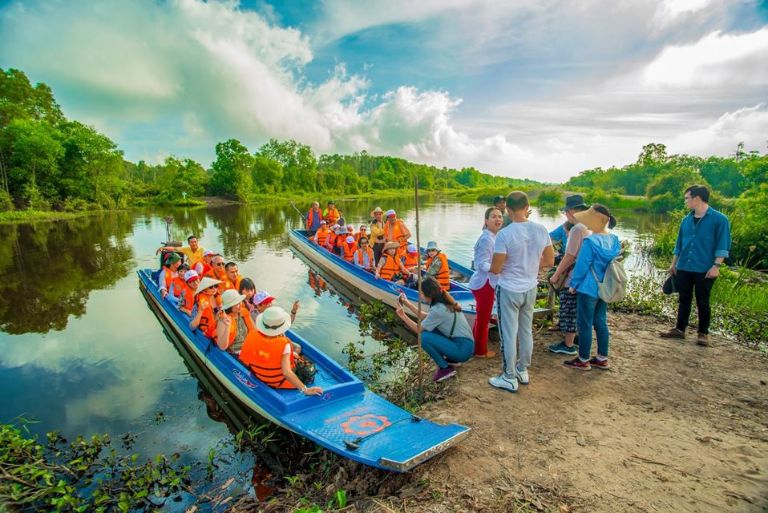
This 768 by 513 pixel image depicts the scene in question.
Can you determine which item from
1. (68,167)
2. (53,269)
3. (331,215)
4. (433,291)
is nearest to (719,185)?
(331,215)

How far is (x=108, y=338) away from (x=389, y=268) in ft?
21.9

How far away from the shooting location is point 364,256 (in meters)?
11.3

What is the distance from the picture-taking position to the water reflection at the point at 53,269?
10414 millimetres

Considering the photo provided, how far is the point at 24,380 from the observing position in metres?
7.02

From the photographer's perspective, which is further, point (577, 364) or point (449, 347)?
point (577, 364)

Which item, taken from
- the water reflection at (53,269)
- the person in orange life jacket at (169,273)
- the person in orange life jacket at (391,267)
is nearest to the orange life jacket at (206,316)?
the person in orange life jacket at (169,273)

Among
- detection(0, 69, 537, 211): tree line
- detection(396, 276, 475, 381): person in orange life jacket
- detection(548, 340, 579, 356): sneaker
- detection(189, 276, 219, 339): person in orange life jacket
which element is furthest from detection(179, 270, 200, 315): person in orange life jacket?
detection(0, 69, 537, 211): tree line

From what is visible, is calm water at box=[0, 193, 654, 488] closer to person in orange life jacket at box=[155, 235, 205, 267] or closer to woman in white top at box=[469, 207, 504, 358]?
person in orange life jacket at box=[155, 235, 205, 267]

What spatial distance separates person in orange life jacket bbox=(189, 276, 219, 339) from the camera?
6.09m

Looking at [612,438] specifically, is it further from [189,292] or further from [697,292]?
[189,292]

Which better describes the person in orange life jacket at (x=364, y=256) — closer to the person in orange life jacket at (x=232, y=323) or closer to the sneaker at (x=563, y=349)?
the person in orange life jacket at (x=232, y=323)

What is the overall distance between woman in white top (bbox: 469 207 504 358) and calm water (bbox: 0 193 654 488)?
9.90 feet

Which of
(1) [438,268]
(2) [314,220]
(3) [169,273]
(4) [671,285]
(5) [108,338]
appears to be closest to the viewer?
(4) [671,285]

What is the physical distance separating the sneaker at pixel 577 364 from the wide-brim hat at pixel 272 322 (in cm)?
377
